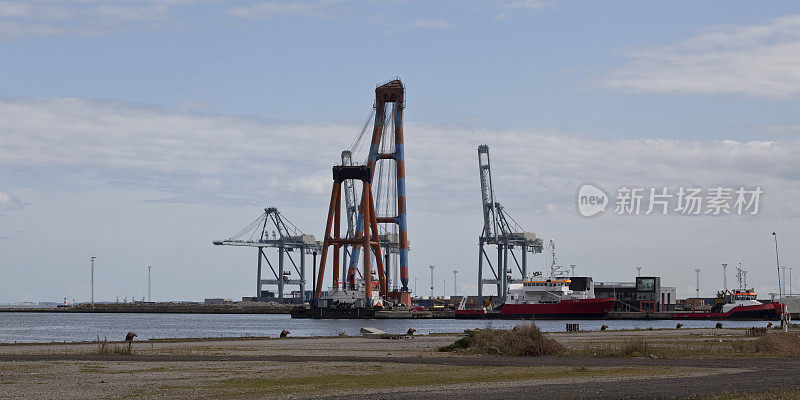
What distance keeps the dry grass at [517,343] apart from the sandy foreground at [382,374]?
0.93 meters

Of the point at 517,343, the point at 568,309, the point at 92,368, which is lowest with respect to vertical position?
the point at 568,309

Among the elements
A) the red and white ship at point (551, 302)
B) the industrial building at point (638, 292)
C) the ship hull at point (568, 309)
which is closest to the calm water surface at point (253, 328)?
the ship hull at point (568, 309)

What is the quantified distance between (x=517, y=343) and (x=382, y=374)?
33.2 ft

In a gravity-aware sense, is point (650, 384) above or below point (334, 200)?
below

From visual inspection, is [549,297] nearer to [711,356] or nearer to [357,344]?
[357,344]

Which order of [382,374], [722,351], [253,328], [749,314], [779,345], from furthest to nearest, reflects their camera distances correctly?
[749,314] → [253,328] → [722,351] → [779,345] → [382,374]

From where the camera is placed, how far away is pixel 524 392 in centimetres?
2412

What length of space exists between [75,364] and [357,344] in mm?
18461

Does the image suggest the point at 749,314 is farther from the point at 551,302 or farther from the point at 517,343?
the point at 517,343

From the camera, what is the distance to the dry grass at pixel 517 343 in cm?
3850

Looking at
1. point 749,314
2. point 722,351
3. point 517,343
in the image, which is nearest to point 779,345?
point 722,351

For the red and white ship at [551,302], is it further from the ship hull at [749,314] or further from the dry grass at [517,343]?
the dry grass at [517,343]

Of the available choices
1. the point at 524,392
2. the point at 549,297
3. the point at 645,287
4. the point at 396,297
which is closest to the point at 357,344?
the point at 524,392

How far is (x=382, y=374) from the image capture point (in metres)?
30.1
